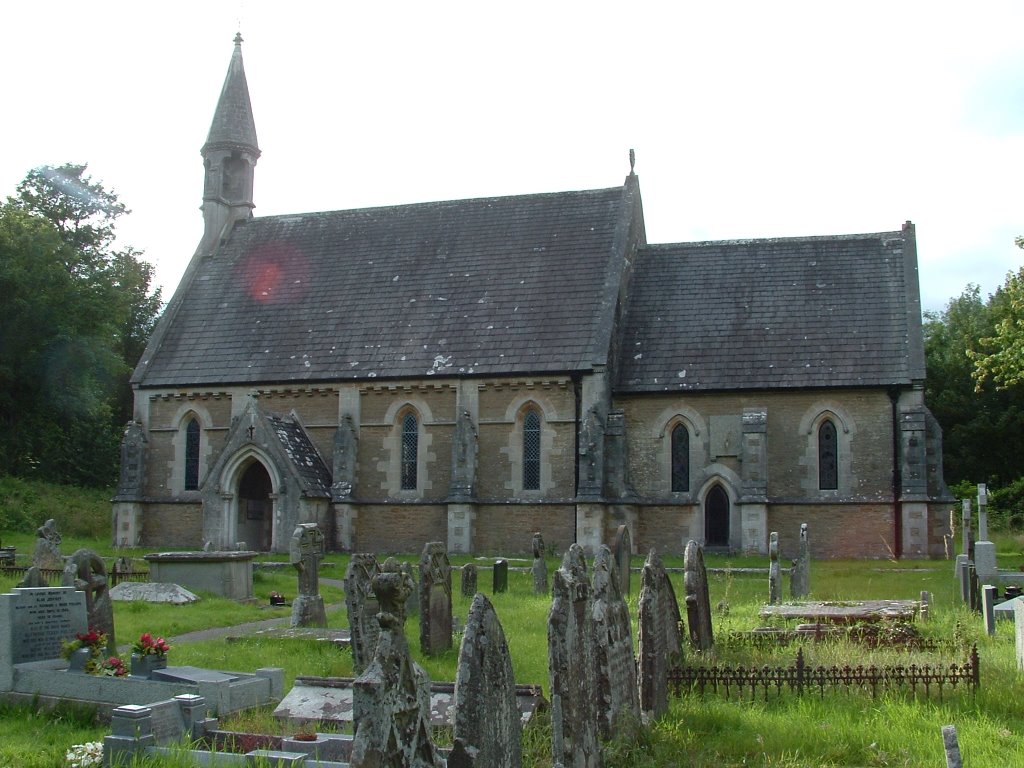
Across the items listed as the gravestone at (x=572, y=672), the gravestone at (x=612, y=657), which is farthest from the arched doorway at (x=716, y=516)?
the gravestone at (x=572, y=672)

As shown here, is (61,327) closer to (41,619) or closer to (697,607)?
(41,619)

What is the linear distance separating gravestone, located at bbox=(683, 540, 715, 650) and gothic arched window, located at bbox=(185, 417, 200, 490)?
73.7 ft

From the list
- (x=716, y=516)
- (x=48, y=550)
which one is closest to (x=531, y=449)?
(x=716, y=516)

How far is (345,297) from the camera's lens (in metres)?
33.9

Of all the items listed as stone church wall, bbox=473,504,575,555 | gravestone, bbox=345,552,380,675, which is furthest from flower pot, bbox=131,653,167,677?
stone church wall, bbox=473,504,575,555

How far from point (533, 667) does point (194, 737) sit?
4.25m

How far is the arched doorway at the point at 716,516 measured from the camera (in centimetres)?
2970

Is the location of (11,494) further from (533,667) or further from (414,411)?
(533,667)

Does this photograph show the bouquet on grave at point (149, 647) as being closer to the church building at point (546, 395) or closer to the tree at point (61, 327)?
the church building at point (546, 395)

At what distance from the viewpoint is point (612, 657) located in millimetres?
9758

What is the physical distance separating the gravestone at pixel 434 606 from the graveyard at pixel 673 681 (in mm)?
35

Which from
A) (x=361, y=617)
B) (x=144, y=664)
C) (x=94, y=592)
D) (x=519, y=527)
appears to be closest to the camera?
(x=144, y=664)

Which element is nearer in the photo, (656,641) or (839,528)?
(656,641)

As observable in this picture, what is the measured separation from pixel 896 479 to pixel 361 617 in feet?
63.3
